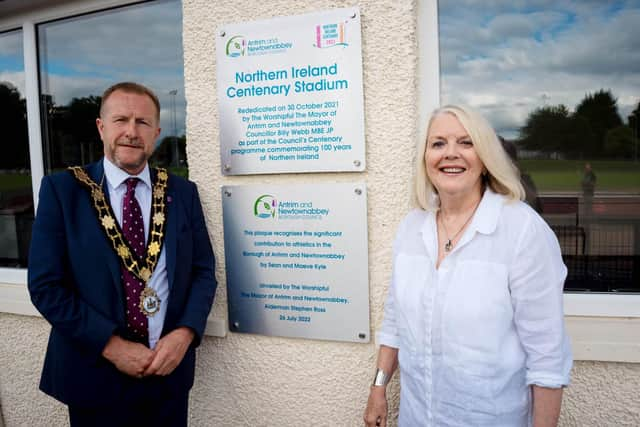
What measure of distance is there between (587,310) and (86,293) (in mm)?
2057

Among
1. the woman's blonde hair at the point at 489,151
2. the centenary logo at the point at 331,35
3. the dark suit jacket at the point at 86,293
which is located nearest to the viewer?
the woman's blonde hair at the point at 489,151

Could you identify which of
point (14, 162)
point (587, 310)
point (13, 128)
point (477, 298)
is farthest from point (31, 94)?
point (587, 310)

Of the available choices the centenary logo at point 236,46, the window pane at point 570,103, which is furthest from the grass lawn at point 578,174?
the centenary logo at point 236,46

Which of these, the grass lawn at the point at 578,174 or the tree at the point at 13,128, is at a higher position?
the tree at the point at 13,128

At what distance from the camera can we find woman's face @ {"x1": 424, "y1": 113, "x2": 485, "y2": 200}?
4.87 feet

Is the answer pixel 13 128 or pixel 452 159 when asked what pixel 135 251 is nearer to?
pixel 452 159

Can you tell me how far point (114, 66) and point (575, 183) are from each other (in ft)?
11.1

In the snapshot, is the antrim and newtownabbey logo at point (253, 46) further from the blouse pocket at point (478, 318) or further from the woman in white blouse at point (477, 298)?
the blouse pocket at point (478, 318)

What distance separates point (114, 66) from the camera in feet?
9.64

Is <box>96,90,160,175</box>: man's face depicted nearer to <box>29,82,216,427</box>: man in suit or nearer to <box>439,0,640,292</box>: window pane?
<box>29,82,216,427</box>: man in suit

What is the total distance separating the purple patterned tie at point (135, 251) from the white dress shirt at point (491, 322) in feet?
3.53

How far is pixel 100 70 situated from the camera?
2967mm

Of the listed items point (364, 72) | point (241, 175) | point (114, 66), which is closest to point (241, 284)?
point (241, 175)

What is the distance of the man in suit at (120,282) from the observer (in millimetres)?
1730
